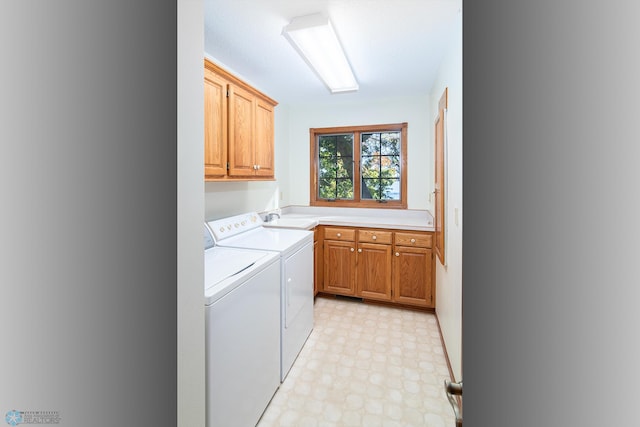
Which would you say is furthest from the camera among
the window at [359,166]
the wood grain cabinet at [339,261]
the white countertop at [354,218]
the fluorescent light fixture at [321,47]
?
the window at [359,166]

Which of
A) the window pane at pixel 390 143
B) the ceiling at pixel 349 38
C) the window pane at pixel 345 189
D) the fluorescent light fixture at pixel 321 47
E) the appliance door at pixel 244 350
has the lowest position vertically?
the appliance door at pixel 244 350

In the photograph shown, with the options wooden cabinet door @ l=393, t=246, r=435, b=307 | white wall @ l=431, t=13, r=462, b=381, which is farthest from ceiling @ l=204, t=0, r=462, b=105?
wooden cabinet door @ l=393, t=246, r=435, b=307

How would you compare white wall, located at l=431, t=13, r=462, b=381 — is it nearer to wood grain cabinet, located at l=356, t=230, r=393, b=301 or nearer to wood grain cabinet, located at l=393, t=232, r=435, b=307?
wood grain cabinet, located at l=393, t=232, r=435, b=307

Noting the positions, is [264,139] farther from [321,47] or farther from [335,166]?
[335,166]

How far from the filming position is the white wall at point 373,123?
3604 mm

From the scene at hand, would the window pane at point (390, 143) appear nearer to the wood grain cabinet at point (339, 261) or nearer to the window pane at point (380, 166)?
the window pane at point (380, 166)

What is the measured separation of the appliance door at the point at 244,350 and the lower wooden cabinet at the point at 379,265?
1.53 meters

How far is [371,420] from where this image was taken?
1721 mm

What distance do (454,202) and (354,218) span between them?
1830mm

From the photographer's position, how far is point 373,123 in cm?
380

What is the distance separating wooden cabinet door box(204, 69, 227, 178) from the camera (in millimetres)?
1966

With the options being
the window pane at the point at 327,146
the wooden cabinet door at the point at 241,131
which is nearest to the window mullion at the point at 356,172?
the window pane at the point at 327,146
